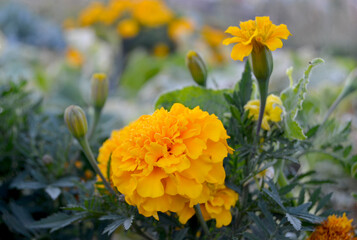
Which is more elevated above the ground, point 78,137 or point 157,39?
point 78,137

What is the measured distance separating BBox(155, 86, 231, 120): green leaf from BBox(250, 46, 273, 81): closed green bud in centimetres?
8

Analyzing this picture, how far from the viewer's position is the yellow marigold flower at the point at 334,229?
36 centimetres

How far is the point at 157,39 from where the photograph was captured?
2625 millimetres

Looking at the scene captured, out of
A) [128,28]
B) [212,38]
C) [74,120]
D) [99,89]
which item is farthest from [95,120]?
[212,38]

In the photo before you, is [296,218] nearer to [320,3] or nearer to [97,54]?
[97,54]

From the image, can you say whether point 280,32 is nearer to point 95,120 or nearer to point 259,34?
point 259,34

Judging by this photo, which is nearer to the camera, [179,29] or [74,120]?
[74,120]

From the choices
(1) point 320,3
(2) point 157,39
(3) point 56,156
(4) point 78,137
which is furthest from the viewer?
(1) point 320,3

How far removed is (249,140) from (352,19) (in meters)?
3.22

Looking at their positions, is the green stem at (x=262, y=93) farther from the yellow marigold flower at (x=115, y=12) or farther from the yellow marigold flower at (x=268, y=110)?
the yellow marigold flower at (x=115, y=12)

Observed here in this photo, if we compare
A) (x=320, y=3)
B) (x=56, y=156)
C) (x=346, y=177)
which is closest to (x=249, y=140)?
(x=56, y=156)

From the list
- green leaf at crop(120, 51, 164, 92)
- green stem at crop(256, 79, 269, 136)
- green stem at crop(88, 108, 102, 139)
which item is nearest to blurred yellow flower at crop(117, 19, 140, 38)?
green leaf at crop(120, 51, 164, 92)

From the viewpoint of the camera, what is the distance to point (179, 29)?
2.35 metres

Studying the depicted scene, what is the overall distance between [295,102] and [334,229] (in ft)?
0.44
